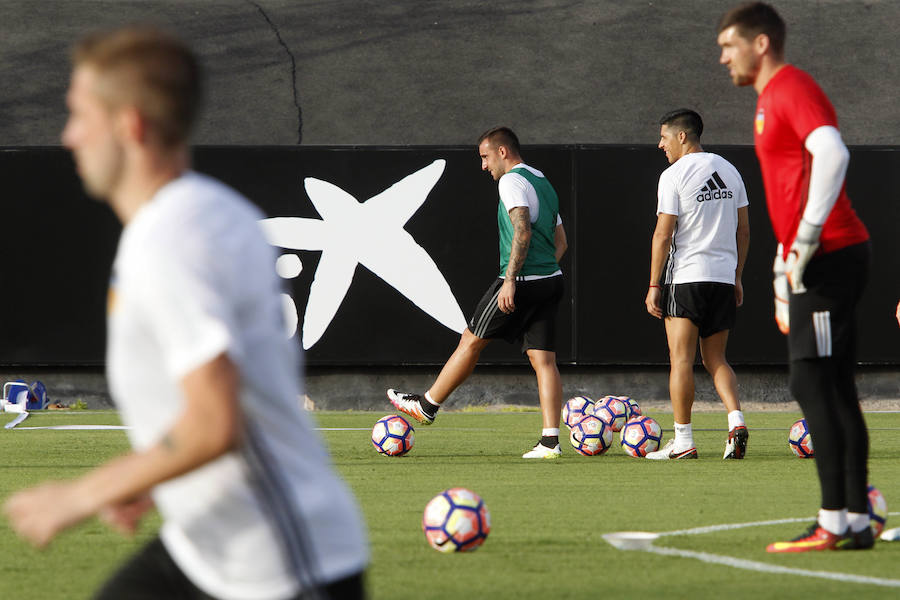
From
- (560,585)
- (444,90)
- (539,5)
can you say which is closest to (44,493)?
(560,585)

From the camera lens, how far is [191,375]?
204cm

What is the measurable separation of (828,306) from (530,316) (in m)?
4.28

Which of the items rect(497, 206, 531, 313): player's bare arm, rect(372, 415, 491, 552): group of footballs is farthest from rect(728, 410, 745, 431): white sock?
rect(372, 415, 491, 552): group of footballs

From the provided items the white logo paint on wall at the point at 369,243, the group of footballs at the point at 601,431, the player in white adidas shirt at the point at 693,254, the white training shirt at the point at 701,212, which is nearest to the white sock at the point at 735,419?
the player in white adidas shirt at the point at 693,254

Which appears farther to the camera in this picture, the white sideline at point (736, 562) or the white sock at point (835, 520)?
the white sock at point (835, 520)

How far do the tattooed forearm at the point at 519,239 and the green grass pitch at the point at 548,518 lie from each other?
134cm

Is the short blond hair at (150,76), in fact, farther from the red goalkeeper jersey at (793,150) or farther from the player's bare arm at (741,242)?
the player's bare arm at (741,242)

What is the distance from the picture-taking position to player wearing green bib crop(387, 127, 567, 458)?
362 inches

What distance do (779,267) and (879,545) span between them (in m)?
1.26

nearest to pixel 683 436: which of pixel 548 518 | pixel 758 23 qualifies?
pixel 548 518

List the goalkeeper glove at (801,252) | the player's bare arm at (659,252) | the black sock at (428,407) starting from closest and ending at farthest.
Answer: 1. the goalkeeper glove at (801,252)
2. the player's bare arm at (659,252)
3. the black sock at (428,407)

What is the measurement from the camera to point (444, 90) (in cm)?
1759

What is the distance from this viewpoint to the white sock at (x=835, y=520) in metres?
5.29

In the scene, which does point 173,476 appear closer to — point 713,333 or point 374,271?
point 713,333
